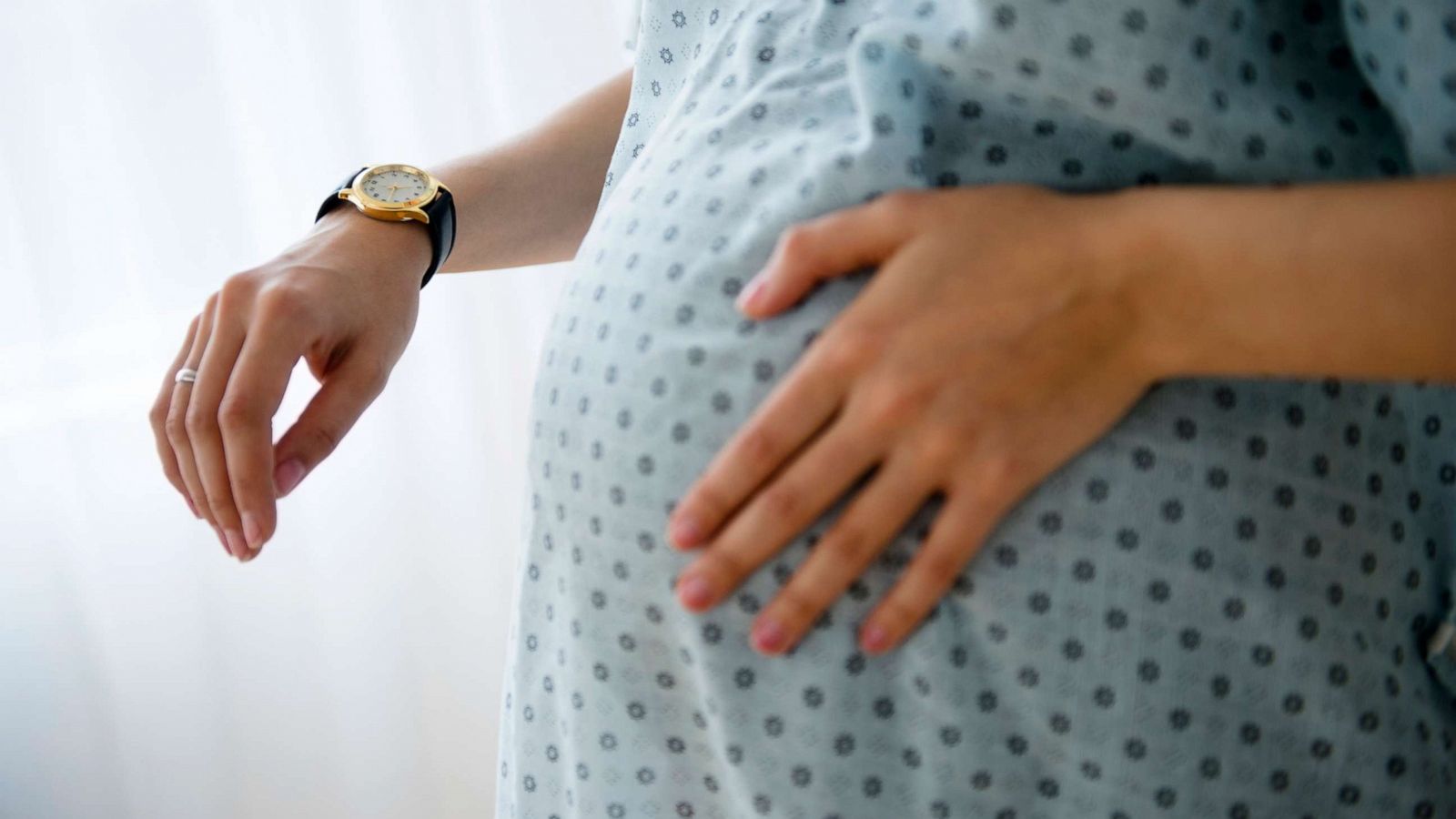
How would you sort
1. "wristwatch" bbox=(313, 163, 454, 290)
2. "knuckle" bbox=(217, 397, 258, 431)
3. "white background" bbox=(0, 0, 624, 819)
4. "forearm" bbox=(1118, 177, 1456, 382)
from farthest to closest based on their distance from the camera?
"white background" bbox=(0, 0, 624, 819) < "wristwatch" bbox=(313, 163, 454, 290) < "knuckle" bbox=(217, 397, 258, 431) < "forearm" bbox=(1118, 177, 1456, 382)

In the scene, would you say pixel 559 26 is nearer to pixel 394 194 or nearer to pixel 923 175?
pixel 394 194

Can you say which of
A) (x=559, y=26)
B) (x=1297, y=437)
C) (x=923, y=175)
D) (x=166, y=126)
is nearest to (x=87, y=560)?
(x=166, y=126)

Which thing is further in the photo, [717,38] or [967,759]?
[717,38]

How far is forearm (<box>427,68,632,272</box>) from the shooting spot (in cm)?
90

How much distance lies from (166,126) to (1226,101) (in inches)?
50.4

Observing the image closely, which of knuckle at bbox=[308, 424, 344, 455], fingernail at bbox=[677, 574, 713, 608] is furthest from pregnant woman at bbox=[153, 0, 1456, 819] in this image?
knuckle at bbox=[308, 424, 344, 455]

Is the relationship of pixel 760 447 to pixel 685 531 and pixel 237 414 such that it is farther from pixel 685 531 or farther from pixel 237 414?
pixel 237 414

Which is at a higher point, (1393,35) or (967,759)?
(1393,35)

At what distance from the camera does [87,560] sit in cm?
152

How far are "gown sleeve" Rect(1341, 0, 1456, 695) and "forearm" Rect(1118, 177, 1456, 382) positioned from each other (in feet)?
0.14

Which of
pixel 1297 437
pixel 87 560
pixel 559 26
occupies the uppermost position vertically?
pixel 559 26

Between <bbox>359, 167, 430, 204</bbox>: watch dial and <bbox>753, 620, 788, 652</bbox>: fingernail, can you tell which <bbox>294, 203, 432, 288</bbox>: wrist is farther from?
<bbox>753, 620, 788, 652</bbox>: fingernail

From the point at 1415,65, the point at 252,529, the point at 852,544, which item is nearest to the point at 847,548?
the point at 852,544

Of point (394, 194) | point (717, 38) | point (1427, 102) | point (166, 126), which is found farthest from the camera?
point (166, 126)
